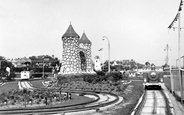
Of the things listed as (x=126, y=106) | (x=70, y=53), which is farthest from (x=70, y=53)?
(x=126, y=106)

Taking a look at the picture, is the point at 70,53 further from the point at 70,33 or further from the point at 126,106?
the point at 126,106

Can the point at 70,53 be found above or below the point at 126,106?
above

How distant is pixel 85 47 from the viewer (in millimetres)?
66562

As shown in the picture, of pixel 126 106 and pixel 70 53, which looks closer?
pixel 126 106

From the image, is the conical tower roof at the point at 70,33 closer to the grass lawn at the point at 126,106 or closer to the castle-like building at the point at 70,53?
the castle-like building at the point at 70,53

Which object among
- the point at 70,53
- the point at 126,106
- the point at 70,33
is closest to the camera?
the point at 126,106

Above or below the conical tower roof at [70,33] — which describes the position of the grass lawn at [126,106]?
below

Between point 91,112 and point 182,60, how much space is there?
32.5 ft

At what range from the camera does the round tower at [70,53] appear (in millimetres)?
55844

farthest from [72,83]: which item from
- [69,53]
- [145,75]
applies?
[145,75]

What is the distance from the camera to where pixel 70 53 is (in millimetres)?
56188

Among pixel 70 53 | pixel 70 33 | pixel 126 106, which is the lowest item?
pixel 126 106

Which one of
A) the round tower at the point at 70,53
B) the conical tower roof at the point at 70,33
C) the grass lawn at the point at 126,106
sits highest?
the conical tower roof at the point at 70,33

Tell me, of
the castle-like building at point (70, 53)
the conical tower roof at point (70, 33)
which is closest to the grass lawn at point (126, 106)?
the castle-like building at point (70, 53)
